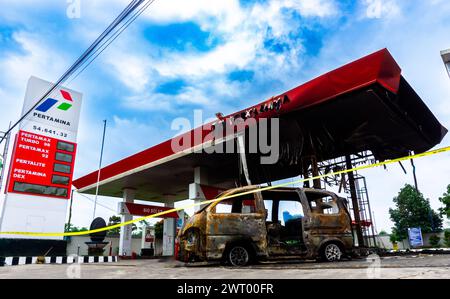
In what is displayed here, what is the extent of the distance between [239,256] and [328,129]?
25.7ft

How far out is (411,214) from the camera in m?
61.2

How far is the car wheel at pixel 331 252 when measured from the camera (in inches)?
289

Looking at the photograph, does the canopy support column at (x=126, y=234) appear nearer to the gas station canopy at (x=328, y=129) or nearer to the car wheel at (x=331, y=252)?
the gas station canopy at (x=328, y=129)

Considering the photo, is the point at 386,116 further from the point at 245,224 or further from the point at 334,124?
the point at 245,224

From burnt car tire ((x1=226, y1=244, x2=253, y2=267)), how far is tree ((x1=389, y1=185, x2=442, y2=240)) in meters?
61.5

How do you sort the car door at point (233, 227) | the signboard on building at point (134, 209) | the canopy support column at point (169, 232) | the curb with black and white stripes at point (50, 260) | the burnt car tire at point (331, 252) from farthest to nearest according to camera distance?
1. the canopy support column at point (169, 232)
2. the signboard on building at point (134, 209)
3. the curb with black and white stripes at point (50, 260)
4. the burnt car tire at point (331, 252)
5. the car door at point (233, 227)

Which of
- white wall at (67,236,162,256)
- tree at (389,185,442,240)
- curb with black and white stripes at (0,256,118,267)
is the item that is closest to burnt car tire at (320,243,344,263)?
curb with black and white stripes at (0,256,118,267)

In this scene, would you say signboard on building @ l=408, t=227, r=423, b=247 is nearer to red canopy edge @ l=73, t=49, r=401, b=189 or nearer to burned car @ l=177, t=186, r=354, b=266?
red canopy edge @ l=73, t=49, r=401, b=189

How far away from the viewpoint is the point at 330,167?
15.8 metres

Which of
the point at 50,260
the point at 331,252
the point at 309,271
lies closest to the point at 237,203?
the point at 331,252

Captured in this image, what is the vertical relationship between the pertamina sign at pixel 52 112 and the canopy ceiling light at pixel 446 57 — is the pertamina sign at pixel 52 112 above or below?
above

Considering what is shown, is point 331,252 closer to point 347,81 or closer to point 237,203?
point 237,203

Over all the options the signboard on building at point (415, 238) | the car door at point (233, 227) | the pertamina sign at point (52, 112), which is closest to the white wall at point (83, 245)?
the pertamina sign at point (52, 112)

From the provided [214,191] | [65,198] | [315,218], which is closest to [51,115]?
[65,198]
